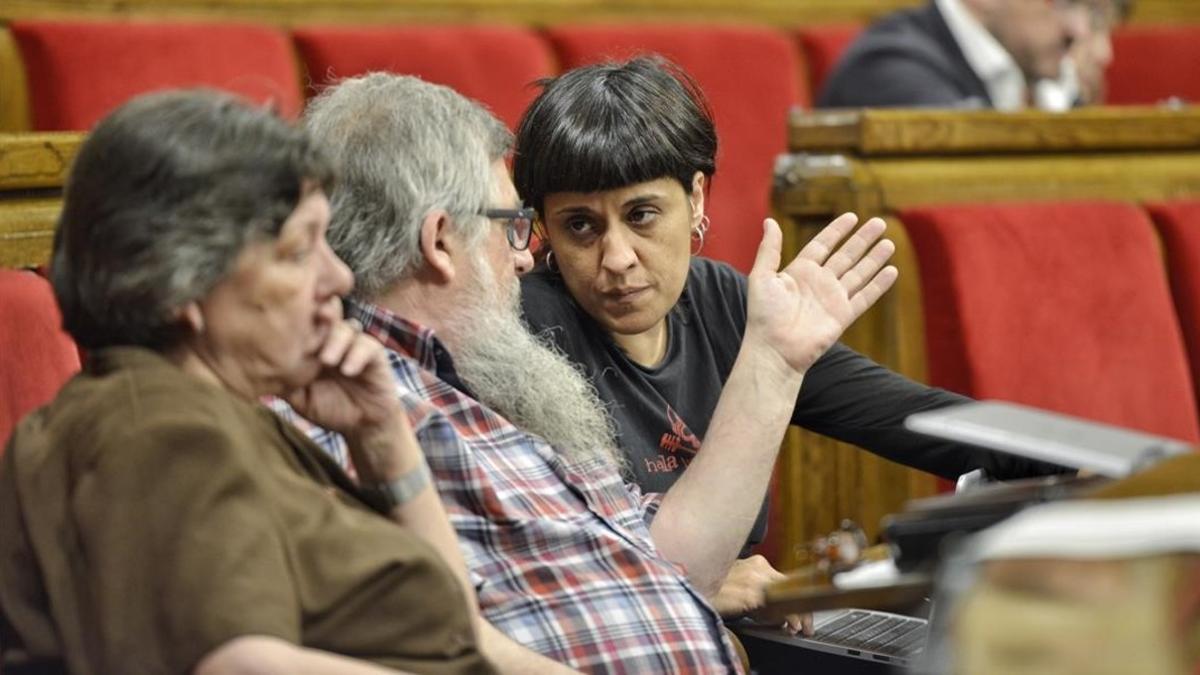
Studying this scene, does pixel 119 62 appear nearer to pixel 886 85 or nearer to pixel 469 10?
pixel 469 10

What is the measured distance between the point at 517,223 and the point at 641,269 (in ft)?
0.57

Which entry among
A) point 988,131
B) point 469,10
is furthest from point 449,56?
point 988,131

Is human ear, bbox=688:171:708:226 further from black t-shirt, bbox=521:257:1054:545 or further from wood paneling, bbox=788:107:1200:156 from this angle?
wood paneling, bbox=788:107:1200:156

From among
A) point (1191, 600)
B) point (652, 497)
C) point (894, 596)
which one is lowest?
point (652, 497)

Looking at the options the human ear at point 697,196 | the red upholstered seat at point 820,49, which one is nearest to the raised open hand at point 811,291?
the human ear at point 697,196

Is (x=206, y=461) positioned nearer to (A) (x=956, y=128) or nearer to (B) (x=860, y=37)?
(A) (x=956, y=128)

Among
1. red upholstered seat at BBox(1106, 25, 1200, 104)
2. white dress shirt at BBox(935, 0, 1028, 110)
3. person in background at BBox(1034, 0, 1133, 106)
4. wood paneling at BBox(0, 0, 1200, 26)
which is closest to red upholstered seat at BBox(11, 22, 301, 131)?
wood paneling at BBox(0, 0, 1200, 26)

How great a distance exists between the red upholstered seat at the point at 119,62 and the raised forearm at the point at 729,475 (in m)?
0.91

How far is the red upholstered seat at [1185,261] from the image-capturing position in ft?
7.46

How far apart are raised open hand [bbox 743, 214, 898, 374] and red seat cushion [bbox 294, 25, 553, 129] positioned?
0.90 metres

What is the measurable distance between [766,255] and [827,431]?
0.26 metres

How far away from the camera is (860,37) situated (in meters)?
2.94

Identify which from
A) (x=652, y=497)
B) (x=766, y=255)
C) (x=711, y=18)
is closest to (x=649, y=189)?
(x=766, y=255)

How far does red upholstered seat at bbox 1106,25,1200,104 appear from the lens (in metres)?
3.46
